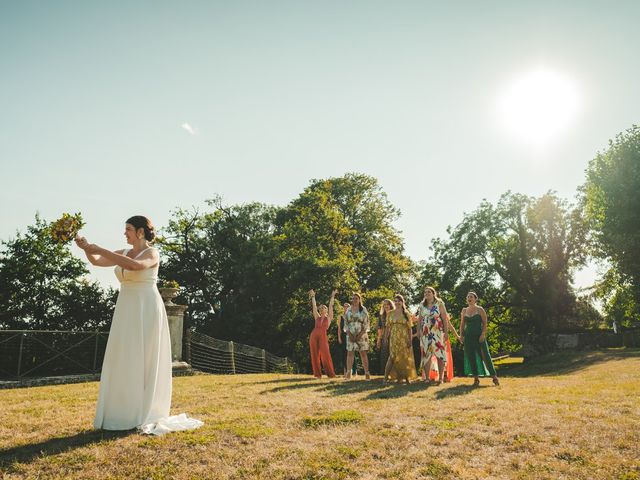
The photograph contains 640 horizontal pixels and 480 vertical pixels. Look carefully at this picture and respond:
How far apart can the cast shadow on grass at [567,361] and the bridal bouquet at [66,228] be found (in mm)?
21540

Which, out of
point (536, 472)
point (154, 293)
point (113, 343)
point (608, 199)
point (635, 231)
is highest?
point (608, 199)

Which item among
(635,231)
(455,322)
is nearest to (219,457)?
(635,231)

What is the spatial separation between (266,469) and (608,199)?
90.9ft

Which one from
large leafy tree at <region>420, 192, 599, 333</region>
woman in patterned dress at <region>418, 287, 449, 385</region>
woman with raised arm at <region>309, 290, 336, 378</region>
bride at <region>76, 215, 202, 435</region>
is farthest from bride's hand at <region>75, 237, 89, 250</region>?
large leafy tree at <region>420, 192, 599, 333</region>

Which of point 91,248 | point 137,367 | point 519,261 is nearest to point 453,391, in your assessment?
point 137,367

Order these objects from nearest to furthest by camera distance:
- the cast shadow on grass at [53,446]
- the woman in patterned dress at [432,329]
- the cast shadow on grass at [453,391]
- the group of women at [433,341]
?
1. the cast shadow on grass at [53,446]
2. the cast shadow on grass at [453,391]
3. the group of women at [433,341]
4. the woman in patterned dress at [432,329]

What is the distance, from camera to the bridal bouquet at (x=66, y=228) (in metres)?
4.82

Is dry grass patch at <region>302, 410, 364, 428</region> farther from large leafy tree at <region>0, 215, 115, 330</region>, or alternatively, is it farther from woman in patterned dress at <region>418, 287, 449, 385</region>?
large leafy tree at <region>0, 215, 115, 330</region>

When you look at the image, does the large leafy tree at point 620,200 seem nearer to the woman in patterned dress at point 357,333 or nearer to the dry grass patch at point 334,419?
the woman in patterned dress at point 357,333

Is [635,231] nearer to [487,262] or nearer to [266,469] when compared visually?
[487,262]

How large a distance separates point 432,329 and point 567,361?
17.4 metres

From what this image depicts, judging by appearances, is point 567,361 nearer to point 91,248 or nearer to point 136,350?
point 136,350

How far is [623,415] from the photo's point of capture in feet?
18.6

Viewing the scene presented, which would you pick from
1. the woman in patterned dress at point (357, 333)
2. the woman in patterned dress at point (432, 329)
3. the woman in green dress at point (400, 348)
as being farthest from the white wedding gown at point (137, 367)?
the woman in patterned dress at point (357, 333)
